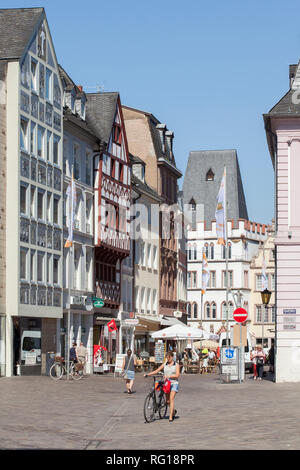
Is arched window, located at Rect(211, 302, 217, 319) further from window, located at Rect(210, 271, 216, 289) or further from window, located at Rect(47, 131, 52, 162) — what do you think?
window, located at Rect(47, 131, 52, 162)

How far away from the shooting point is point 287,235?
42.9 meters

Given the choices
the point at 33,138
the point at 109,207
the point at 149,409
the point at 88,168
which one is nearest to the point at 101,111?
the point at 88,168

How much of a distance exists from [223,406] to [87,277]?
33.6m

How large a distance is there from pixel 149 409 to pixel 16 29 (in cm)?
3217

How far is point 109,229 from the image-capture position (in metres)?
64.3

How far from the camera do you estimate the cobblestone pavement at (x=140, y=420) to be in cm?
1845

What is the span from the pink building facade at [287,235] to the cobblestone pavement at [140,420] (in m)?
3.59

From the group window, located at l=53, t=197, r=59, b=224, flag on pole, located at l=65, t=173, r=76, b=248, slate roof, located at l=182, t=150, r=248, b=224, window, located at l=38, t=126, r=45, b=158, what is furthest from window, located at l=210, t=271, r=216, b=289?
flag on pole, located at l=65, t=173, r=76, b=248

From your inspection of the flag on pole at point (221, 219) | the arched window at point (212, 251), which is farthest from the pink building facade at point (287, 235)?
the arched window at point (212, 251)

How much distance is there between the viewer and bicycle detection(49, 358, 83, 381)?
46097 mm

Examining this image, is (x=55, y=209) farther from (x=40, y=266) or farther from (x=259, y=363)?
(x=259, y=363)

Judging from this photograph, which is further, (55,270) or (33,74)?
(55,270)

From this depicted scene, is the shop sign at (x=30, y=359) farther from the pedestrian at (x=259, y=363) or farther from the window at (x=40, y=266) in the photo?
the pedestrian at (x=259, y=363)
